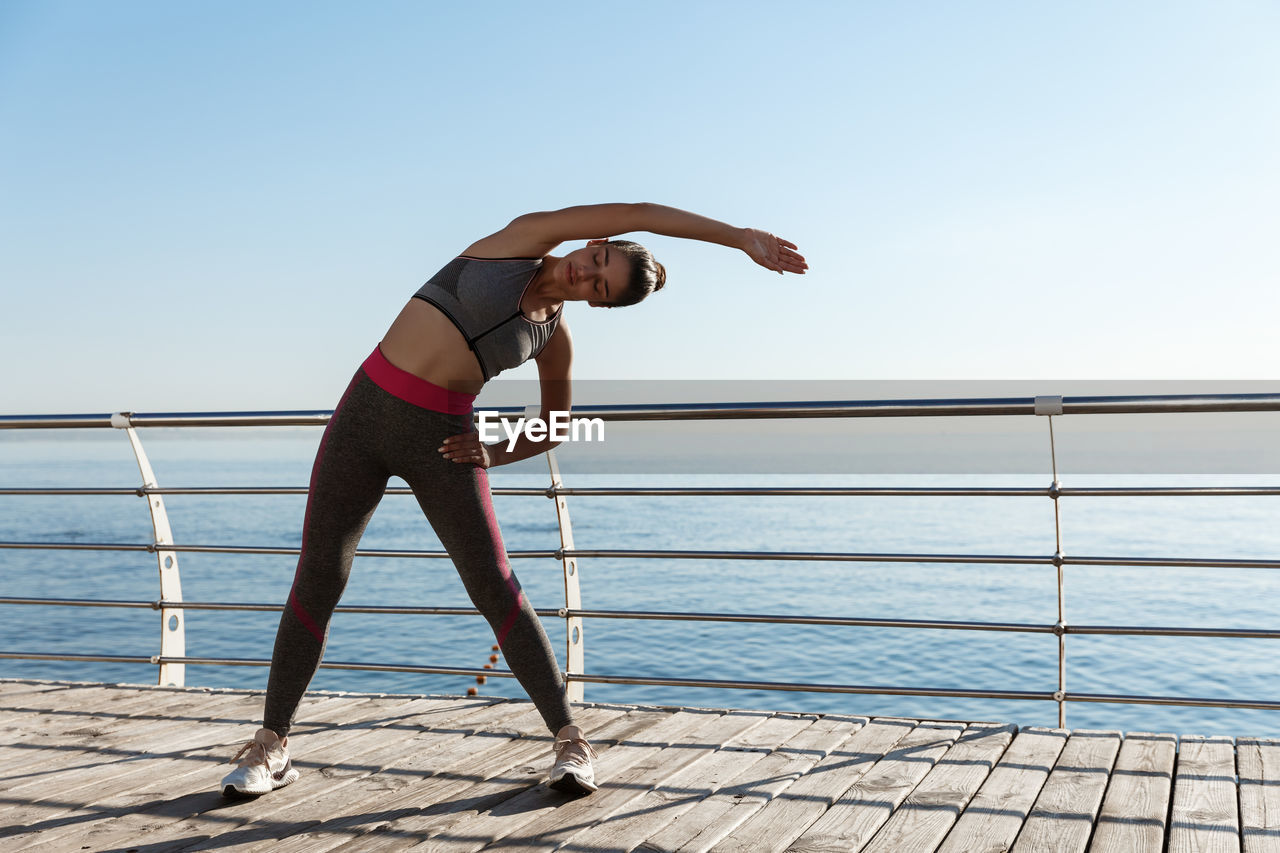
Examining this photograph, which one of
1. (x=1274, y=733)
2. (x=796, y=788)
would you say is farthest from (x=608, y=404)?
(x=1274, y=733)

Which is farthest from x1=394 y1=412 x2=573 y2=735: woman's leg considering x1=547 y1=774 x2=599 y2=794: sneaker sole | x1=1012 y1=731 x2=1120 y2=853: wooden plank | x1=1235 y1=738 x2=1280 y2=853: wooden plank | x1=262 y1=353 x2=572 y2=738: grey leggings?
x1=1235 y1=738 x2=1280 y2=853: wooden plank

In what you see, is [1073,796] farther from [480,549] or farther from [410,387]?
[410,387]

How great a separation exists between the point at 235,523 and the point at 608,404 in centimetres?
4038

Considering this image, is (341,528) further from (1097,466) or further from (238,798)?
(1097,466)

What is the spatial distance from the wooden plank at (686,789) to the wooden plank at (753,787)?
21 mm

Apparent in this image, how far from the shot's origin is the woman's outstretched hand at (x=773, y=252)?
190 cm

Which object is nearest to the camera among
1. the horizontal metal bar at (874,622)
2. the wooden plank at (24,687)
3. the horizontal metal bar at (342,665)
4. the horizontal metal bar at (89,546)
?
the horizontal metal bar at (874,622)

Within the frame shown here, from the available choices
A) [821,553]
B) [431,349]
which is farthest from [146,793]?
[821,553]

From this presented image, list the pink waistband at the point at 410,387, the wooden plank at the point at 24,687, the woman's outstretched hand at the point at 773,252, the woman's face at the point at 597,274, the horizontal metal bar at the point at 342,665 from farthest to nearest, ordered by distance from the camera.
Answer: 1. the wooden plank at the point at 24,687
2. the horizontal metal bar at the point at 342,665
3. the pink waistband at the point at 410,387
4. the woman's face at the point at 597,274
5. the woman's outstretched hand at the point at 773,252

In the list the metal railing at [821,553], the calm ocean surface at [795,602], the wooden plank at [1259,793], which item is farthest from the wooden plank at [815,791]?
the calm ocean surface at [795,602]

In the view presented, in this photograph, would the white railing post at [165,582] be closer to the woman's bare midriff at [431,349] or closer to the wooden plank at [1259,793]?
the woman's bare midriff at [431,349]

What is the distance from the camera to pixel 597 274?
79.3 inches

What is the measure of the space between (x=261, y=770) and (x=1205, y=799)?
81.2 inches

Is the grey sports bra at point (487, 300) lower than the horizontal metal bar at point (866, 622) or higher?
higher
